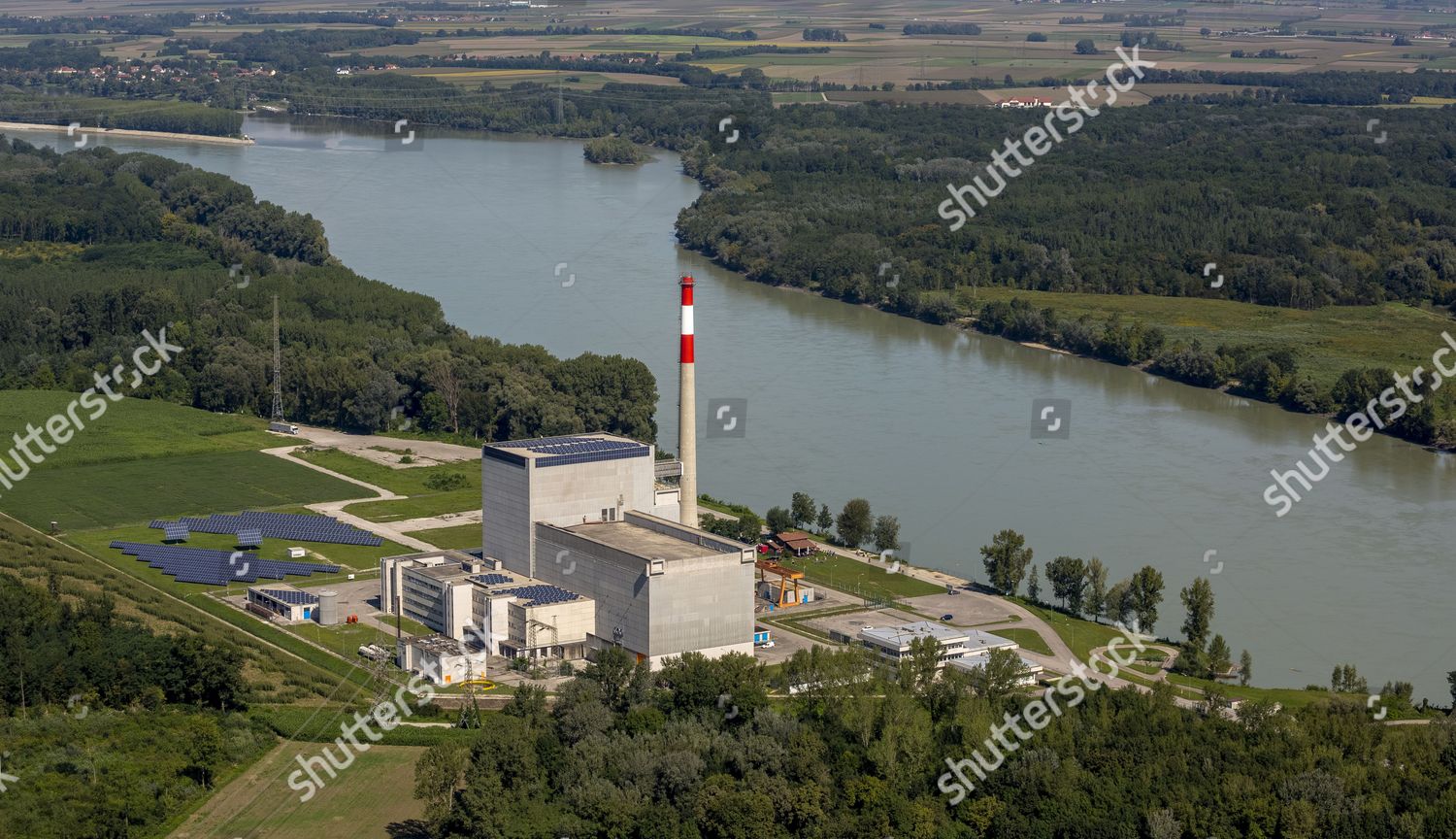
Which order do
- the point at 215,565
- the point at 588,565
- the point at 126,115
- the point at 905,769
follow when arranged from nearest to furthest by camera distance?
the point at 905,769
the point at 588,565
the point at 215,565
the point at 126,115

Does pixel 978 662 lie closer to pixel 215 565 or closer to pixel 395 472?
pixel 215 565

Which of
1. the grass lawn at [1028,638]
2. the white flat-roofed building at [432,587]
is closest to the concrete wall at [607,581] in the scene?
the white flat-roofed building at [432,587]

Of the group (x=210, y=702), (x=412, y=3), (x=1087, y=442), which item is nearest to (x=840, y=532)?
(x=1087, y=442)

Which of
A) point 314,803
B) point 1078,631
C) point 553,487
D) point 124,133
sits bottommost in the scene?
point 314,803

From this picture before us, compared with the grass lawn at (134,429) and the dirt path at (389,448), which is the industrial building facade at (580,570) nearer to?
the dirt path at (389,448)

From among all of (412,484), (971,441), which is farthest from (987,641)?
(412,484)

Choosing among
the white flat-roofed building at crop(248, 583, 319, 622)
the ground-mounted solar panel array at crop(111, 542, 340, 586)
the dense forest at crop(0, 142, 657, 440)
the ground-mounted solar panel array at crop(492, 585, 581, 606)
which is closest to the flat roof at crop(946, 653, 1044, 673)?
the ground-mounted solar panel array at crop(492, 585, 581, 606)

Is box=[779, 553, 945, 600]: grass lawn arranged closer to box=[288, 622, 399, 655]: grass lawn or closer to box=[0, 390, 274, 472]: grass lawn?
box=[288, 622, 399, 655]: grass lawn
